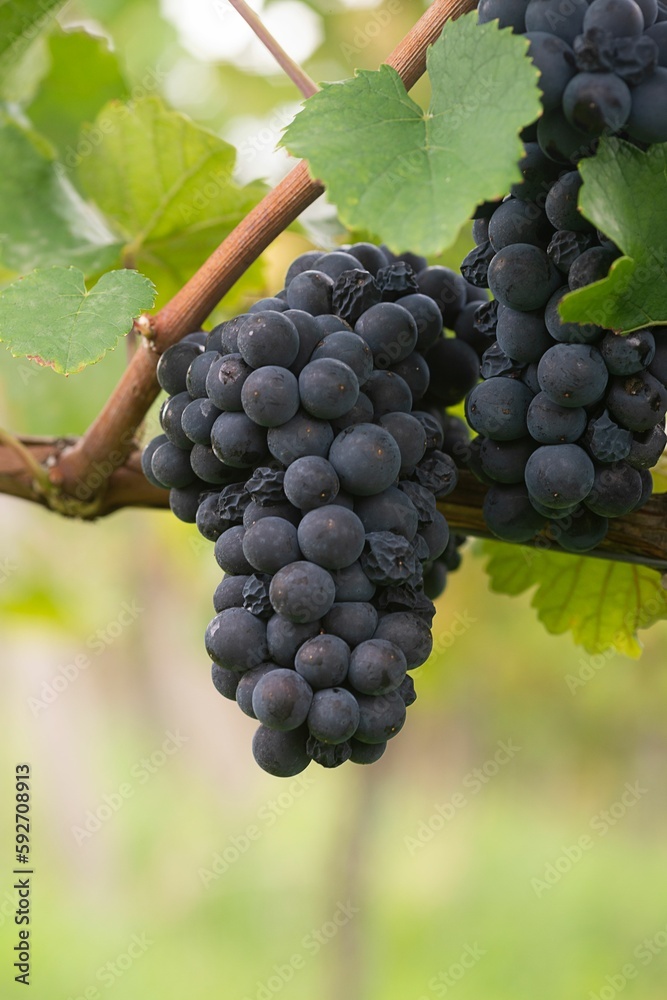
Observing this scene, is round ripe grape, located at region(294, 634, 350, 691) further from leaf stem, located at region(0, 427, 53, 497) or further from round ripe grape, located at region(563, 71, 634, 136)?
leaf stem, located at region(0, 427, 53, 497)

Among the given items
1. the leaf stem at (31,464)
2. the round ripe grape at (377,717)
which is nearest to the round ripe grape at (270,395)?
the round ripe grape at (377,717)

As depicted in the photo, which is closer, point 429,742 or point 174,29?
point 174,29

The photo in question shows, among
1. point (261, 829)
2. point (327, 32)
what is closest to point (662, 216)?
point (327, 32)

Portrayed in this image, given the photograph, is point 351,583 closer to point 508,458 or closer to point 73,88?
point 508,458

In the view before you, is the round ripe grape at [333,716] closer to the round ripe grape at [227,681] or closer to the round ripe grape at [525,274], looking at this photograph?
the round ripe grape at [227,681]

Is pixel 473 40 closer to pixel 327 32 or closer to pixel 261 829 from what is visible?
pixel 327 32

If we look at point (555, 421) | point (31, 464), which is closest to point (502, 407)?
point (555, 421)
